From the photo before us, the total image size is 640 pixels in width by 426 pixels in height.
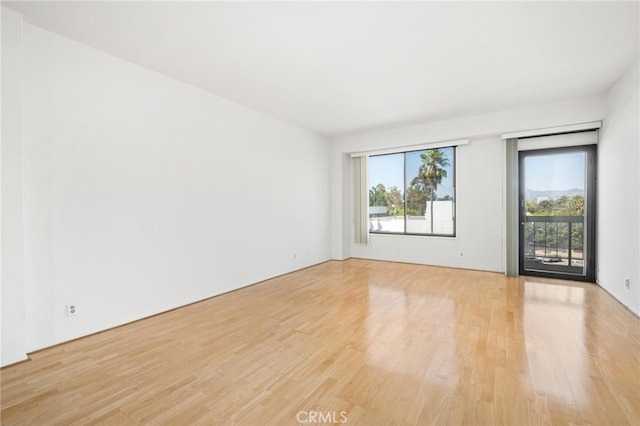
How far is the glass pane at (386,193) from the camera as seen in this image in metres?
6.64

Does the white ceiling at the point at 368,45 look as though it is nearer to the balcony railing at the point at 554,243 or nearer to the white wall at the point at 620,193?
the white wall at the point at 620,193

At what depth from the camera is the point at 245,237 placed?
4.71 metres

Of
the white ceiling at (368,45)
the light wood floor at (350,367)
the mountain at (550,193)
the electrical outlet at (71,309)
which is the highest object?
the white ceiling at (368,45)

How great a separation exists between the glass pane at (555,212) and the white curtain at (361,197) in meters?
3.08

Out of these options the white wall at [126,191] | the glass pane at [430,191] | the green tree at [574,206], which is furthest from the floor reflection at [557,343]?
the white wall at [126,191]

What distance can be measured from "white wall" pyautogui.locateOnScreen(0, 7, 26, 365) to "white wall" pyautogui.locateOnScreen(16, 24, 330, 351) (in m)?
0.12

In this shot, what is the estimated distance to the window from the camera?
6.05m

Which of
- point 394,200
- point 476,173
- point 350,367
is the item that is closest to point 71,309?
point 350,367

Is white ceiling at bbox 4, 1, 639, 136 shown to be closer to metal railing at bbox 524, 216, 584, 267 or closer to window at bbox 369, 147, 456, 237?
window at bbox 369, 147, 456, 237

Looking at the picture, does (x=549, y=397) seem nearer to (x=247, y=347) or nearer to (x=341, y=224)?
(x=247, y=347)

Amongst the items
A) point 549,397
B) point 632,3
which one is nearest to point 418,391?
point 549,397

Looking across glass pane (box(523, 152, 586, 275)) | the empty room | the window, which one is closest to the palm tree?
the window

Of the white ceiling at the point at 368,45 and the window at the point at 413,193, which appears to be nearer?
the white ceiling at the point at 368,45

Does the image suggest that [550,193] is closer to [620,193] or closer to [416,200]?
[620,193]
